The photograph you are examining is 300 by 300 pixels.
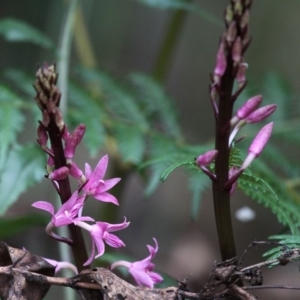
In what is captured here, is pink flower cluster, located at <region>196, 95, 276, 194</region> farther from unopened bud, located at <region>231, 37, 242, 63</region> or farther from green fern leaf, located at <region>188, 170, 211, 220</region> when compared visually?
green fern leaf, located at <region>188, 170, 211, 220</region>

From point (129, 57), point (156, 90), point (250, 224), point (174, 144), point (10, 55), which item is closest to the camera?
point (174, 144)

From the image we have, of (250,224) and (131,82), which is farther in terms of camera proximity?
(250,224)

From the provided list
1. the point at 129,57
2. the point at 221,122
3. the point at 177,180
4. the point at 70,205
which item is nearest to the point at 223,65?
the point at 221,122

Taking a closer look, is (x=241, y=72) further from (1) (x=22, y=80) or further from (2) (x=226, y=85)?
(1) (x=22, y=80)

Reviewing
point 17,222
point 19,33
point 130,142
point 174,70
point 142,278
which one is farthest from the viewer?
point 174,70

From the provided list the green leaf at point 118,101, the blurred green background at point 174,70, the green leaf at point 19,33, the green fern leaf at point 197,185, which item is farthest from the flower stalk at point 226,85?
the blurred green background at point 174,70

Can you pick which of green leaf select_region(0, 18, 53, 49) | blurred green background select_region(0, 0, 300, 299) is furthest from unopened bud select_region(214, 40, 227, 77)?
blurred green background select_region(0, 0, 300, 299)

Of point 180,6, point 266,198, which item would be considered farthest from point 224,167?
point 180,6

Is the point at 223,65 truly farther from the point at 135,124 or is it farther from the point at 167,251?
the point at 167,251
